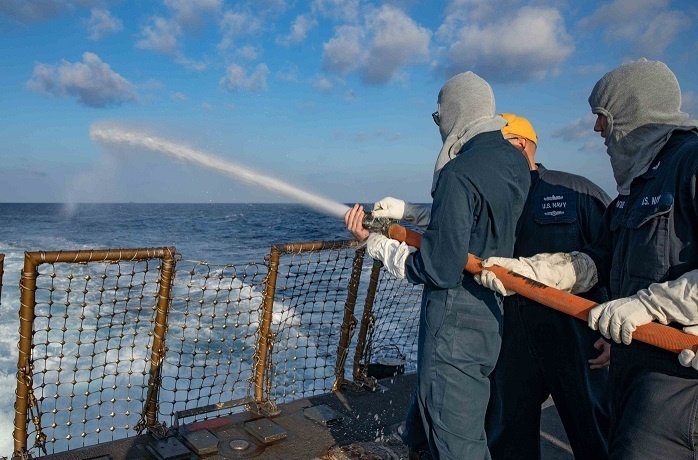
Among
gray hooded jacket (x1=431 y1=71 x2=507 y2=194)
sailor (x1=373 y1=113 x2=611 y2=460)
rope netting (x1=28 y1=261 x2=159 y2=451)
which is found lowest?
rope netting (x1=28 y1=261 x2=159 y2=451)

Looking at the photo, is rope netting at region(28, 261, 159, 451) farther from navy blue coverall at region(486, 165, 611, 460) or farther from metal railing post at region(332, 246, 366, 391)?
navy blue coverall at region(486, 165, 611, 460)

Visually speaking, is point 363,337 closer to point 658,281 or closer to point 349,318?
point 349,318

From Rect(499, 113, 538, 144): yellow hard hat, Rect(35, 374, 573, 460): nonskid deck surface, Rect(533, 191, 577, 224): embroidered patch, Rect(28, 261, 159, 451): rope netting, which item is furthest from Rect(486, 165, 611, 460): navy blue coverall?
Rect(28, 261, 159, 451): rope netting

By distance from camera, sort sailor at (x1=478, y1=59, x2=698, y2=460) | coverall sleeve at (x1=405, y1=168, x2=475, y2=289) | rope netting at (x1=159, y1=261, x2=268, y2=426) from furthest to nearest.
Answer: rope netting at (x1=159, y1=261, x2=268, y2=426) → coverall sleeve at (x1=405, y1=168, x2=475, y2=289) → sailor at (x1=478, y1=59, x2=698, y2=460)

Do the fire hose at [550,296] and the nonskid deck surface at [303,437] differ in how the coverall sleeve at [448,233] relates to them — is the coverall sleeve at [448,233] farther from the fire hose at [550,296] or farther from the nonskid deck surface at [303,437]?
the nonskid deck surface at [303,437]

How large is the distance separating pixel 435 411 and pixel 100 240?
28.9 m

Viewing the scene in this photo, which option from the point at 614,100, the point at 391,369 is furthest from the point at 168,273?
the point at 614,100

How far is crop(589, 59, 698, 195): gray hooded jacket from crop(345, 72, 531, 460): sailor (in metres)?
0.53

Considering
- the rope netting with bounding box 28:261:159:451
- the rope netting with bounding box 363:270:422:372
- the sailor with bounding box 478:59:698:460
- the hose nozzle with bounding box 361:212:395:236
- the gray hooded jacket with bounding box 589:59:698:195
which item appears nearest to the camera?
the sailor with bounding box 478:59:698:460

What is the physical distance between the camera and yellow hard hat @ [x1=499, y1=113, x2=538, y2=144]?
389cm

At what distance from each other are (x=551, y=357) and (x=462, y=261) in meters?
1.22

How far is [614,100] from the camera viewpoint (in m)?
2.44

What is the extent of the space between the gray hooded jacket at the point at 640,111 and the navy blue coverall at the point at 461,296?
0.53 meters

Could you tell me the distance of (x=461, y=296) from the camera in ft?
9.00
